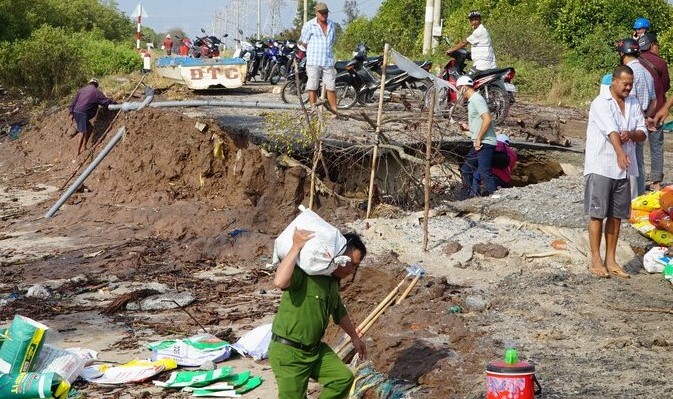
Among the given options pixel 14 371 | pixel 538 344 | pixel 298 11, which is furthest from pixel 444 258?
pixel 298 11

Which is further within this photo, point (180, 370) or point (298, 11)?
point (298, 11)

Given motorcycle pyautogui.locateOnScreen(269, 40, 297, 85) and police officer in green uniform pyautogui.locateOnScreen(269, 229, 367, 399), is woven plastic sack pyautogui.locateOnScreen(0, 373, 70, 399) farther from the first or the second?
motorcycle pyautogui.locateOnScreen(269, 40, 297, 85)

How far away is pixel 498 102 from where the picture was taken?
14.7 metres

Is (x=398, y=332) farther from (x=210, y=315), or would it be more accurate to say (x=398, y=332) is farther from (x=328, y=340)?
(x=210, y=315)

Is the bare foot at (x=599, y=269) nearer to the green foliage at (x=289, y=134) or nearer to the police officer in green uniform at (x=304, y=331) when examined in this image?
the police officer in green uniform at (x=304, y=331)

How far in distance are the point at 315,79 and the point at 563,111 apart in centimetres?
656

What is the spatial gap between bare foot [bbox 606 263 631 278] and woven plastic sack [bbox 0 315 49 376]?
4.62m

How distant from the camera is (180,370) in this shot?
696 cm

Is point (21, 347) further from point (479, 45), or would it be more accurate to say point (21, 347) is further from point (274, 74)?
point (274, 74)

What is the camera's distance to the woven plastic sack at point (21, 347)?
254 inches


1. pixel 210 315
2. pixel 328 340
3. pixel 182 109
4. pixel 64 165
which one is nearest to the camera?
pixel 328 340

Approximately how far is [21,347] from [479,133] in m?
5.93

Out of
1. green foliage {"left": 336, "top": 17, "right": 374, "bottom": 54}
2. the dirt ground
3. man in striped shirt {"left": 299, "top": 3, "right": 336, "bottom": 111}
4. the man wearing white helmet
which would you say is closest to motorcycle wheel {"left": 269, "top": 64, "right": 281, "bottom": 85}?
the dirt ground

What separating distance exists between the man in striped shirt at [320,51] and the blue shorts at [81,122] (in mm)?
4537
